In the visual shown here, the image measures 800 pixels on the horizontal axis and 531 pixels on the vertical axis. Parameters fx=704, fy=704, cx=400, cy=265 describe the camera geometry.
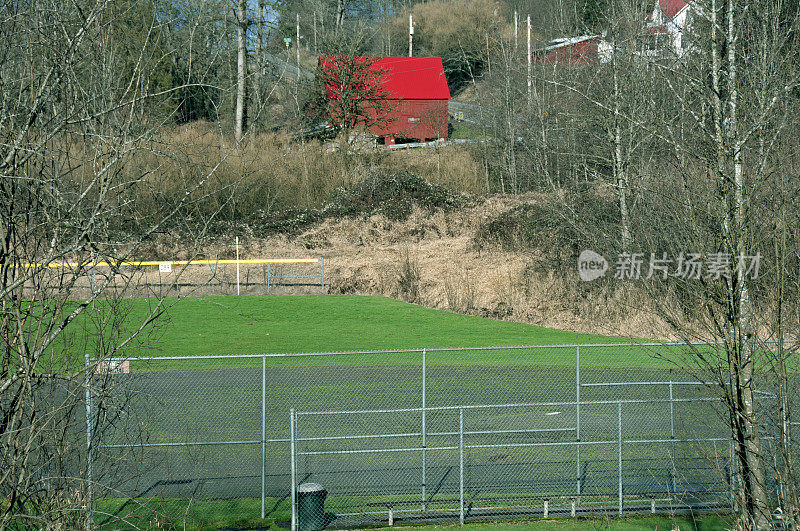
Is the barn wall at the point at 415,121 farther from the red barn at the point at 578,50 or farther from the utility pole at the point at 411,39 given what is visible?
the utility pole at the point at 411,39

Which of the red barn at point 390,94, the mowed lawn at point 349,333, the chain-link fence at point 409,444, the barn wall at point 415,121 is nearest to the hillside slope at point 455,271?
the mowed lawn at point 349,333

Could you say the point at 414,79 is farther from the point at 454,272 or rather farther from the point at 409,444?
the point at 409,444

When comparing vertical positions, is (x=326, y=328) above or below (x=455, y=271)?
below

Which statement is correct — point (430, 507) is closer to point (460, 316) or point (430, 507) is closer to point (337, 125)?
point (460, 316)

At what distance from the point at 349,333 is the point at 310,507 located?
12.8m

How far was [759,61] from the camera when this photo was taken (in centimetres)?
742

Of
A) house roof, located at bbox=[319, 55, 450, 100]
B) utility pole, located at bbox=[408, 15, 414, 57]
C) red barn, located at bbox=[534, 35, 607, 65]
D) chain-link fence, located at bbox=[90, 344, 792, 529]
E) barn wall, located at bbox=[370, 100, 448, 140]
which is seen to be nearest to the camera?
chain-link fence, located at bbox=[90, 344, 792, 529]

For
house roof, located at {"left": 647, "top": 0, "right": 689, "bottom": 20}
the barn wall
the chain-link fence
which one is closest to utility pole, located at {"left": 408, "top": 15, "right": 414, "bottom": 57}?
the barn wall

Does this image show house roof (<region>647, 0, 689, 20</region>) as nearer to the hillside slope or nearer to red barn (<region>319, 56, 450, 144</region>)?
the hillside slope

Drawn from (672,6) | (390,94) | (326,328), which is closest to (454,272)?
(326,328)

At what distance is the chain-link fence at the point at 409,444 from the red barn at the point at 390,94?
23892 mm

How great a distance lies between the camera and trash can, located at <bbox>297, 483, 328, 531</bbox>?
9906 millimetres

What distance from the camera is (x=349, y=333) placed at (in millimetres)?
22609

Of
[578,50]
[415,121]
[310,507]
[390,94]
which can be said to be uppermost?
[390,94]
